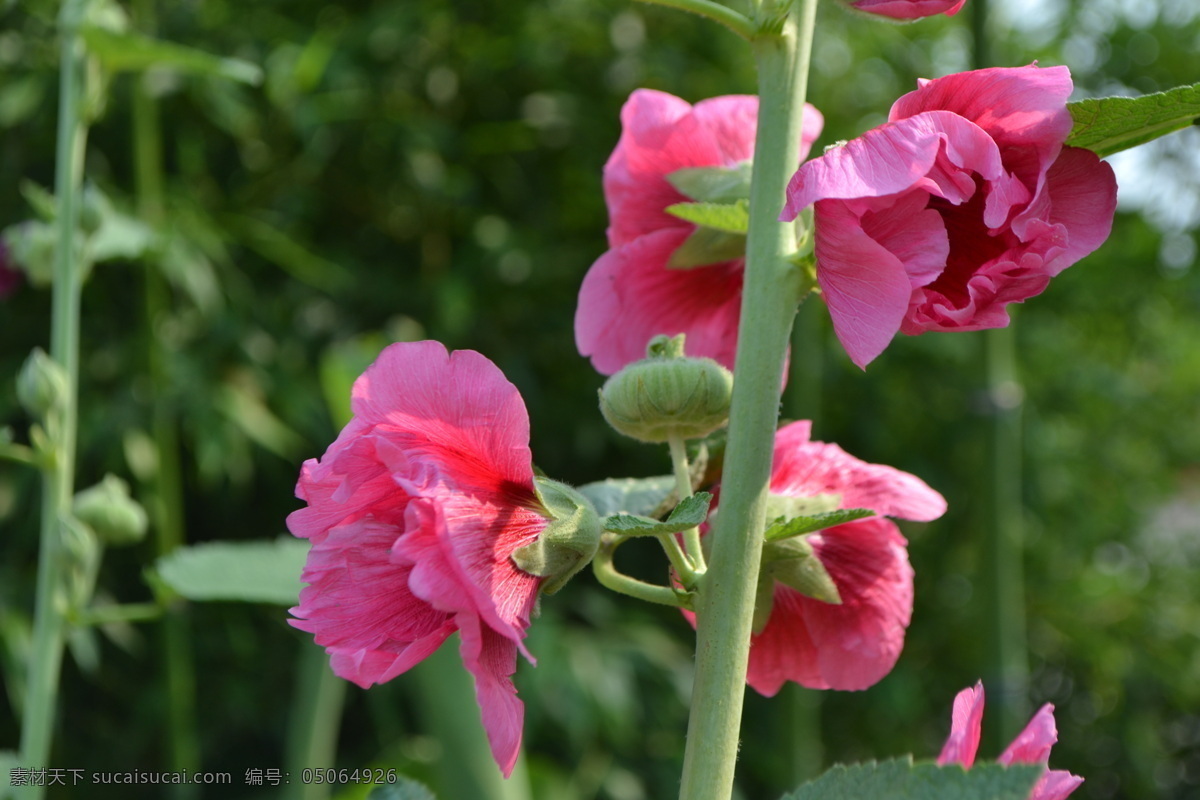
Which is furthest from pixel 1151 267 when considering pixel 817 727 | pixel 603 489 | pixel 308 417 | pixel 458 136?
pixel 603 489

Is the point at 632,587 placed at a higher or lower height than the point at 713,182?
lower

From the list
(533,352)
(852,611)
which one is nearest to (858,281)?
(852,611)

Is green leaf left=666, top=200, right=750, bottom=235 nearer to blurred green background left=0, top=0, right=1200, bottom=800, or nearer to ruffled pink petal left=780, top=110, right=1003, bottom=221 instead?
ruffled pink petal left=780, top=110, right=1003, bottom=221

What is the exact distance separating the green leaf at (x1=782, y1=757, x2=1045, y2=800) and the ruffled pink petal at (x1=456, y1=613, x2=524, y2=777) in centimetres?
6

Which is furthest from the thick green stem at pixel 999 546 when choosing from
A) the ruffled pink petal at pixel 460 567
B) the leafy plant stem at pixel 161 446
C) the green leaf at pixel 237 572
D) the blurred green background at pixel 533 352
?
the leafy plant stem at pixel 161 446

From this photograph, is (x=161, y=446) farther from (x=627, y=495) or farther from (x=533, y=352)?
(x=627, y=495)

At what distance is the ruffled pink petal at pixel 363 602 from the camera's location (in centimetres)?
28

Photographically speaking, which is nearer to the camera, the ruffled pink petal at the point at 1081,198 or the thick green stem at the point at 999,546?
the ruffled pink petal at the point at 1081,198

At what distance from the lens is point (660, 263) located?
0.39 metres

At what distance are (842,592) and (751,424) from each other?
108mm

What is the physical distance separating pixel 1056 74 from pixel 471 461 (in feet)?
0.55

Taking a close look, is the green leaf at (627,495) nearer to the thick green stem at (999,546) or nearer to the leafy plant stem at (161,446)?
the thick green stem at (999,546)

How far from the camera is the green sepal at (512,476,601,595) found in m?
0.29

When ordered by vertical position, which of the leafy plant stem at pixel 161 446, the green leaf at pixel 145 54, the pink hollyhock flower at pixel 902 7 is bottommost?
the leafy plant stem at pixel 161 446
